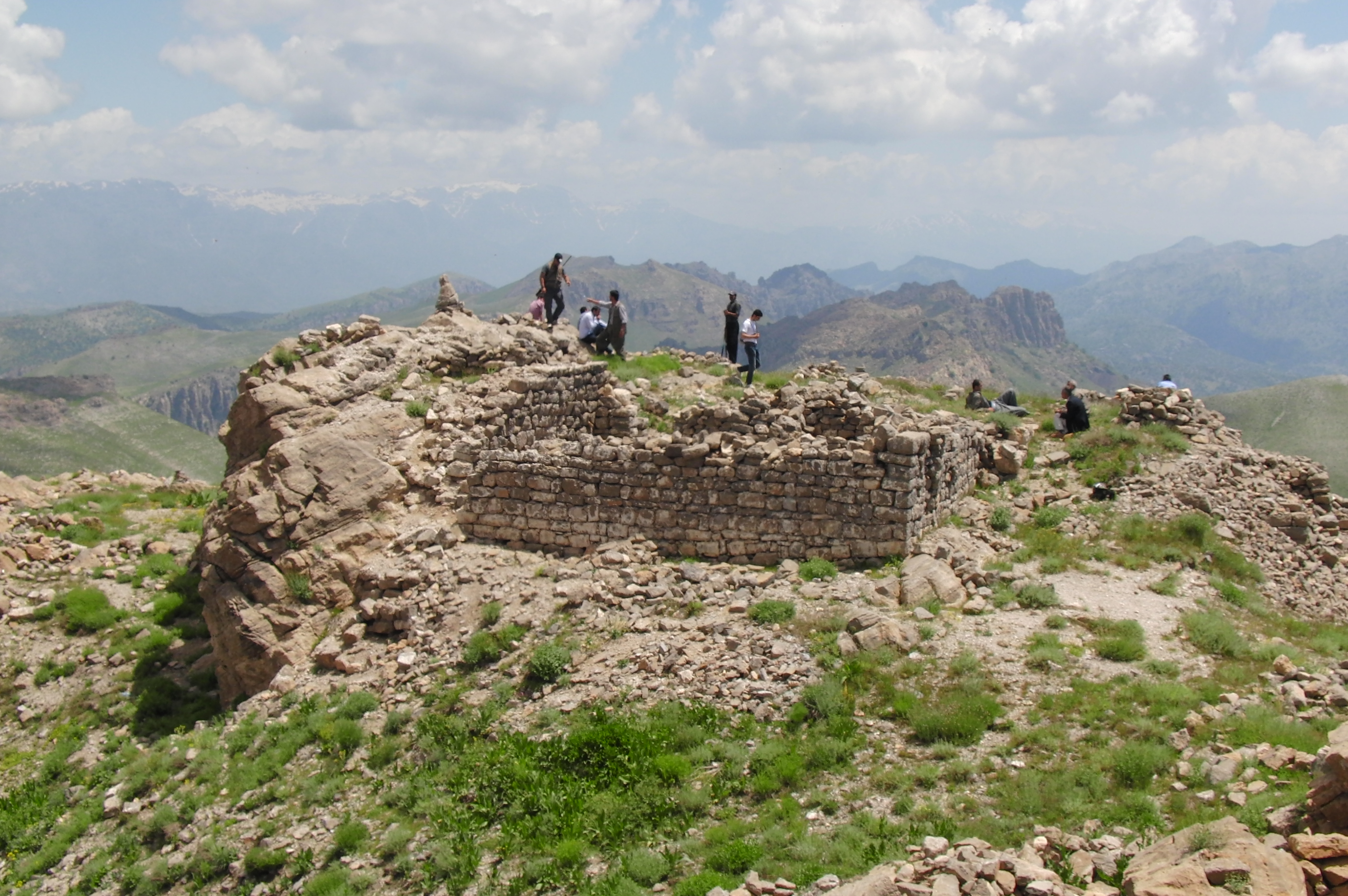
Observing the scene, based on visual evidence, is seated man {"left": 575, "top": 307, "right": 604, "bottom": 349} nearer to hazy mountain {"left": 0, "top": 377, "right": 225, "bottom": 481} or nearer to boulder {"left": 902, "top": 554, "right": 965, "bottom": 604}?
boulder {"left": 902, "top": 554, "right": 965, "bottom": 604}

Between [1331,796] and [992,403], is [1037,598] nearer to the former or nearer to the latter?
[1331,796]

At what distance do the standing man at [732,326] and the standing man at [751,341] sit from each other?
25 cm

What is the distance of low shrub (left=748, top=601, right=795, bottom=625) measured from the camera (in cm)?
1225

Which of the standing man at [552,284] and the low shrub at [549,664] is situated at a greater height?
the standing man at [552,284]

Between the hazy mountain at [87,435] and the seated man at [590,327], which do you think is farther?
the hazy mountain at [87,435]

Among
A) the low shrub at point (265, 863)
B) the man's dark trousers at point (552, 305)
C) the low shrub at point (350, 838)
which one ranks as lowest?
the low shrub at point (265, 863)

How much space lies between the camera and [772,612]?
40.6 ft

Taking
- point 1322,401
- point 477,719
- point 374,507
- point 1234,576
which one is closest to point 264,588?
point 374,507

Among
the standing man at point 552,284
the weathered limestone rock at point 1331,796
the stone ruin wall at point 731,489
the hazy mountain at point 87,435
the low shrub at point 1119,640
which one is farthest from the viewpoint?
the hazy mountain at point 87,435

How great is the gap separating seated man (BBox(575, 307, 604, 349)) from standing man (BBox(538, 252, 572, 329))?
917 millimetres

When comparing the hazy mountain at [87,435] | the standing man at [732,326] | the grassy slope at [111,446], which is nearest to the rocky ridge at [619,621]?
the standing man at [732,326]

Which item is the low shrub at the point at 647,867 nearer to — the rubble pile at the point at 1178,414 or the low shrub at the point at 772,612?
the low shrub at the point at 772,612

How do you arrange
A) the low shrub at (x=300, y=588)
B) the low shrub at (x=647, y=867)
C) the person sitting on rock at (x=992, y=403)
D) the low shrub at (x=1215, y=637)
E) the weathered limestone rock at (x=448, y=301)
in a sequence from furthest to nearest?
the weathered limestone rock at (x=448, y=301) → the person sitting on rock at (x=992, y=403) → the low shrub at (x=300, y=588) → the low shrub at (x=1215, y=637) → the low shrub at (x=647, y=867)

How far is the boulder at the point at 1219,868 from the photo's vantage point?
5.78 meters
